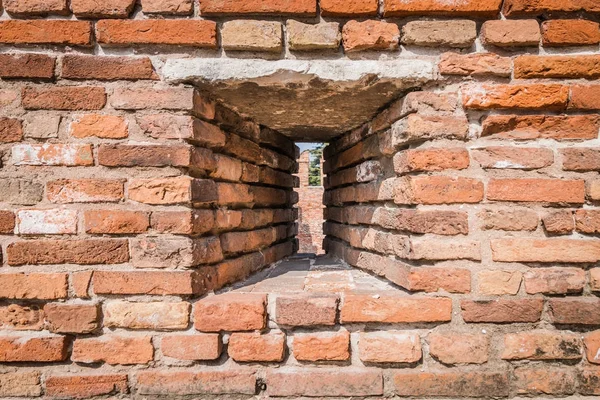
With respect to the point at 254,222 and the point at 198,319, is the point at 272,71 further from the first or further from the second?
the point at 198,319

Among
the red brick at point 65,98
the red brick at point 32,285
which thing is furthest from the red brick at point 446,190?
the red brick at point 32,285

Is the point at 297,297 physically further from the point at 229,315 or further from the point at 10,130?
the point at 10,130

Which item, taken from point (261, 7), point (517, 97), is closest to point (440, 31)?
point (517, 97)

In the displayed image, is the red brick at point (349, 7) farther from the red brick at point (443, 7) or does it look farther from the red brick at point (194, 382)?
the red brick at point (194, 382)

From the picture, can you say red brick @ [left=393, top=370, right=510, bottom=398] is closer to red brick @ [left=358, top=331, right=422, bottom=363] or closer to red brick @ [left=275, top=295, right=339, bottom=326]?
red brick @ [left=358, top=331, right=422, bottom=363]

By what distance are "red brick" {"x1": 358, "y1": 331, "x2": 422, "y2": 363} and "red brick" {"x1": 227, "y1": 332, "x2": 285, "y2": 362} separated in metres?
0.29

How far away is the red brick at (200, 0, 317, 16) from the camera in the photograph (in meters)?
1.20

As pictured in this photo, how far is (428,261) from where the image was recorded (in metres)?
1.23

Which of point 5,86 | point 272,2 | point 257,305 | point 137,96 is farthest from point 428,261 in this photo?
point 5,86

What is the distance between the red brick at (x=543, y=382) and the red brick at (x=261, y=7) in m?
1.44

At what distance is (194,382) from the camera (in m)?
1.21

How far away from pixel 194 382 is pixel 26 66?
1.22 m

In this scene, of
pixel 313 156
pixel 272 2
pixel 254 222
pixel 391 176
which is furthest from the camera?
pixel 313 156

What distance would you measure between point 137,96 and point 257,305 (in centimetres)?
83
